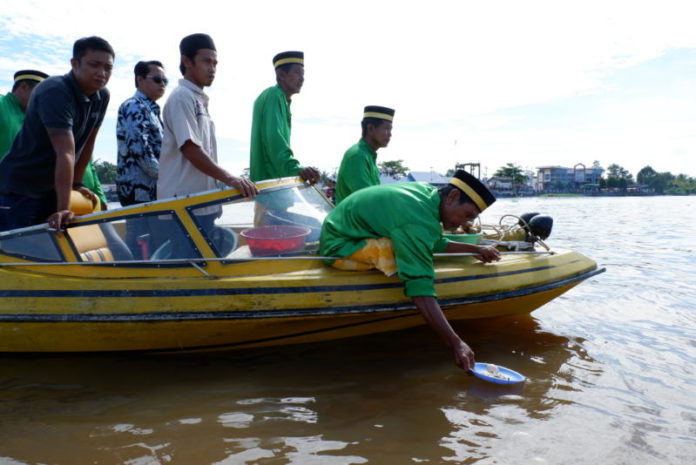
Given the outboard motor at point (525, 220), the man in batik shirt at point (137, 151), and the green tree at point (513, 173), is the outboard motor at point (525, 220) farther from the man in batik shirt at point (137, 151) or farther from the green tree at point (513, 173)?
the green tree at point (513, 173)

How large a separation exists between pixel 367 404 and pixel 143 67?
365 cm

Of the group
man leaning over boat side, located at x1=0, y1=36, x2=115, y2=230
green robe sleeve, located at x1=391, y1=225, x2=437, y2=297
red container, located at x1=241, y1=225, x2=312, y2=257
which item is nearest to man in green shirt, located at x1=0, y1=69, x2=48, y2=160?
man leaning over boat side, located at x1=0, y1=36, x2=115, y2=230

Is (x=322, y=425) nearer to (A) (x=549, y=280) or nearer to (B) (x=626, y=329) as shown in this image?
(A) (x=549, y=280)

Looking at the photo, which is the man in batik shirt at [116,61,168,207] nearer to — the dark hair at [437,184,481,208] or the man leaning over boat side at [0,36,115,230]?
the man leaning over boat side at [0,36,115,230]

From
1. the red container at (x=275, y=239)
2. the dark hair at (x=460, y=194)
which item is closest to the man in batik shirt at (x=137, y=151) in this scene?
the red container at (x=275, y=239)

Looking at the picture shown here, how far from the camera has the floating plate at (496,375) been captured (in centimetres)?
318

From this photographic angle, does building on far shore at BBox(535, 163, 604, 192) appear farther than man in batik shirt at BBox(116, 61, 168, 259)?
Yes

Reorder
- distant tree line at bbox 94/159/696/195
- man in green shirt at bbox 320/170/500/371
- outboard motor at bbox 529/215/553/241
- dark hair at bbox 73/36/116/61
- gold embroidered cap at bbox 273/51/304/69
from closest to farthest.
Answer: man in green shirt at bbox 320/170/500/371, dark hair at bbox 73/36/116/61, gold embroidered cap at bbox 273/51/304/69, outboard motor at bbox 529/215/553/241, distant tree line at bbox 94/159/696/195

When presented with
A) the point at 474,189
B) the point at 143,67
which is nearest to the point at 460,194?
the point at 474,189

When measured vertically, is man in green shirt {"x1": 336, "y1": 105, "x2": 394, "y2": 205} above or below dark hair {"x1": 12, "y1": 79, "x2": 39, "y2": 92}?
below

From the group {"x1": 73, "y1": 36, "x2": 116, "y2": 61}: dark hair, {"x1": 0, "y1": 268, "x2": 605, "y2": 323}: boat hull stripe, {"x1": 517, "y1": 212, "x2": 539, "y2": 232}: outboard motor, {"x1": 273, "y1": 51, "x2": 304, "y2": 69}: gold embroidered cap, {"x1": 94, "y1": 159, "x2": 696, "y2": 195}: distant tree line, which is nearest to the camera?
{"x1": 0, "y1": 268, "x2": 605, "y2": 323}: boat hull stripe

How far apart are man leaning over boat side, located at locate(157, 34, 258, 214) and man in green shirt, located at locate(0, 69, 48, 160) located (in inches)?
94.1

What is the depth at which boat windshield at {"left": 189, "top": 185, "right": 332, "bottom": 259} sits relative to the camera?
3623mm

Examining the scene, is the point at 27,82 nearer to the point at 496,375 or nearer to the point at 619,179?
the point at 496,375
